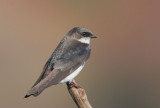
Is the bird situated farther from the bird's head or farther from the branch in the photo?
the branch

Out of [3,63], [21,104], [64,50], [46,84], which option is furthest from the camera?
[3,63]

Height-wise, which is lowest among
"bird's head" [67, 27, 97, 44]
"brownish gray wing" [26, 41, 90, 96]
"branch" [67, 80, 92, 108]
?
"branch" [67, 80, 92, 108]

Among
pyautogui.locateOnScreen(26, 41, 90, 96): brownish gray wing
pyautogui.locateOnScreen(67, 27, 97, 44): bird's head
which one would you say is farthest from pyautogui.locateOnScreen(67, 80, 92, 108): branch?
pyautogui.locateOnScreen(67, 27, 97, 44): bird's head

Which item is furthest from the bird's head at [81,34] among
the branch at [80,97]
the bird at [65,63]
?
the branch at [80,97]

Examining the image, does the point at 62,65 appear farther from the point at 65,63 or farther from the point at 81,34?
the point at 81,34

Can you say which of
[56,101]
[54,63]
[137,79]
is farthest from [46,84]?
[137,79]

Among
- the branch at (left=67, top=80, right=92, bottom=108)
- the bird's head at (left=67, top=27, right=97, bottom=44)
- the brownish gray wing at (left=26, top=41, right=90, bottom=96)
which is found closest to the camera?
the branch at (left=67, top=80, right=92, bottom=108)

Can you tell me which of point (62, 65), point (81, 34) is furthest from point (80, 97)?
point (81, 34)

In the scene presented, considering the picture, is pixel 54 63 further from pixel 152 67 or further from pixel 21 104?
pixel 152 67

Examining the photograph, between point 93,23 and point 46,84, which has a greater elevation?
point 93,23
